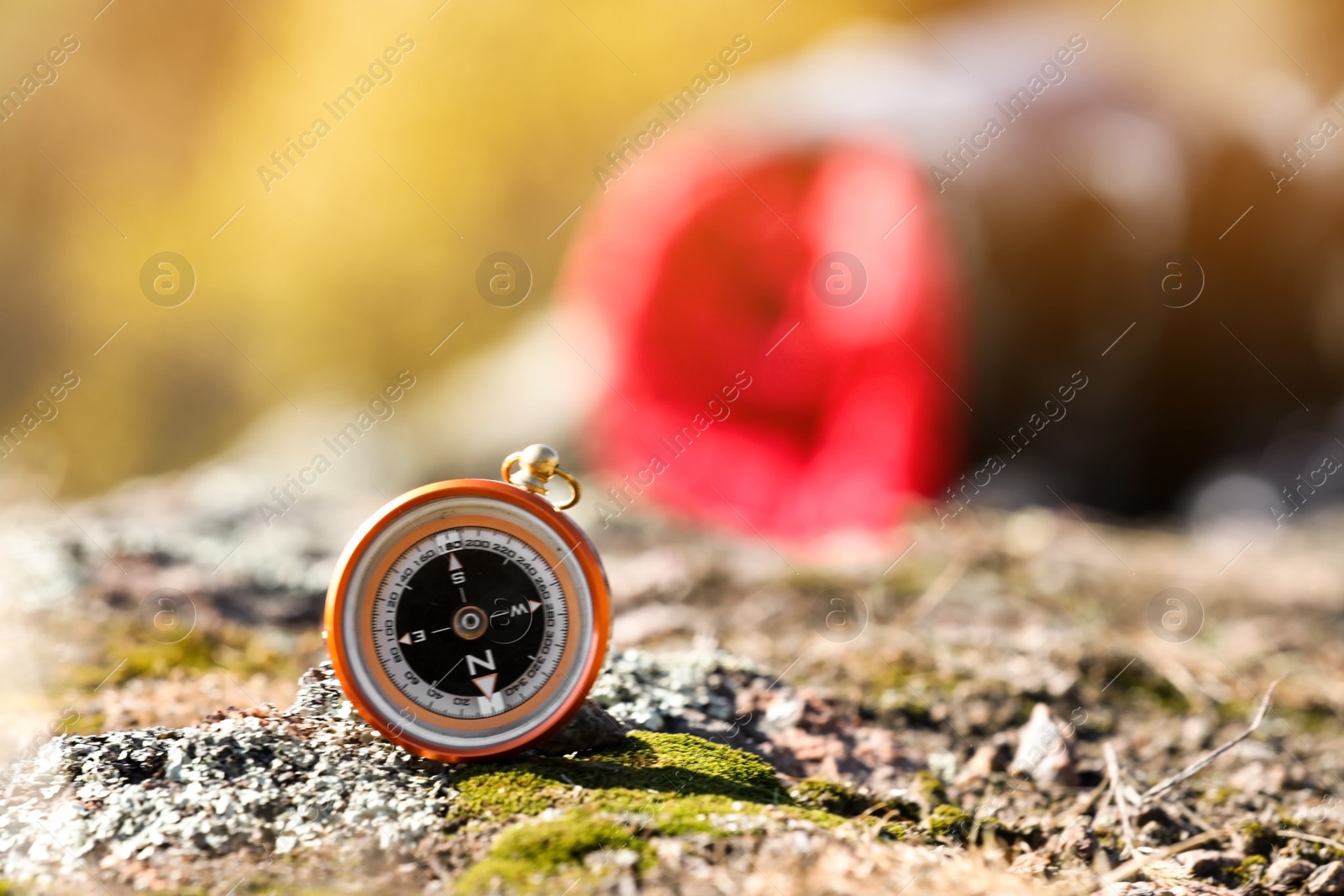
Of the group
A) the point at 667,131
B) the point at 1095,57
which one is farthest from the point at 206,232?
the point at 1095,57

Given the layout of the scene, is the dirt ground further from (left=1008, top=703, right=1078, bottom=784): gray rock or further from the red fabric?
the red fabric

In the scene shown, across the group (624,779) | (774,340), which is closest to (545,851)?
(624,779)

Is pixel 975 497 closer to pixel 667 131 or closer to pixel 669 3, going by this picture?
pixel 667 131

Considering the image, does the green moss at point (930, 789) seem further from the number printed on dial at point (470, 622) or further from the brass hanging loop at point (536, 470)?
the brass hanging loop at point (536, 470)

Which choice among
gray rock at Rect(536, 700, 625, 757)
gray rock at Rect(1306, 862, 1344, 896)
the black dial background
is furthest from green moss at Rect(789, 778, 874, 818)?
gray rock at Rect(1306, 862, 1344, 896)

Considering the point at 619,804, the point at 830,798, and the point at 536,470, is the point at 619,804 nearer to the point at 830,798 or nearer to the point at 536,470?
the point at 830,798

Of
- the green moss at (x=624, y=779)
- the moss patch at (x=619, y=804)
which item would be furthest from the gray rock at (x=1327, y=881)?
the green moss at (x=624, y=779)
